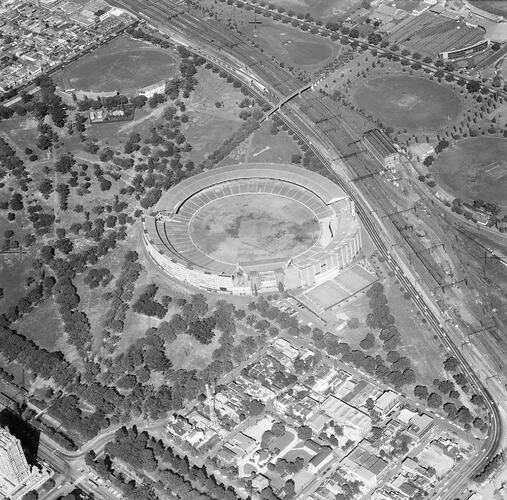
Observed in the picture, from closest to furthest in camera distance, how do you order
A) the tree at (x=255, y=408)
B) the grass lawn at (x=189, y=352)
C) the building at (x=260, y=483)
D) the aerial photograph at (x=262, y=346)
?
1. the building at (x=260, y=483)
2. the aerial photograph at (x=262, y=346)
3. the tree at (x=255, y=408)
4. the grass lawn at (x=189, y=352)

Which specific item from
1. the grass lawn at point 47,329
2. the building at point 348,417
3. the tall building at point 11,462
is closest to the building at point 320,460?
the building at point 348,417

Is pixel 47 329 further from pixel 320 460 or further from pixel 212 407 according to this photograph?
pixel 320 460

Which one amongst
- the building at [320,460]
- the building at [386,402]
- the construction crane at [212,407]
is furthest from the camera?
the construction crane at [212,407]

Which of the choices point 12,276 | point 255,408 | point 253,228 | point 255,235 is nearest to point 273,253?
point 255,235

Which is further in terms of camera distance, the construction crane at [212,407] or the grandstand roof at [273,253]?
the grandstand roof at [273,253]

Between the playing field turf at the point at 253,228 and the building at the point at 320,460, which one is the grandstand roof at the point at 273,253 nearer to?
the playing field turf at the point at 253,228

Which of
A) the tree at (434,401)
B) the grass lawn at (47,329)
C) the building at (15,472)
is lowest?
the grass lawn at (47,329)

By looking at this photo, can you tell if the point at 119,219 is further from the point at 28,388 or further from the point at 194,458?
the point at 194,458
